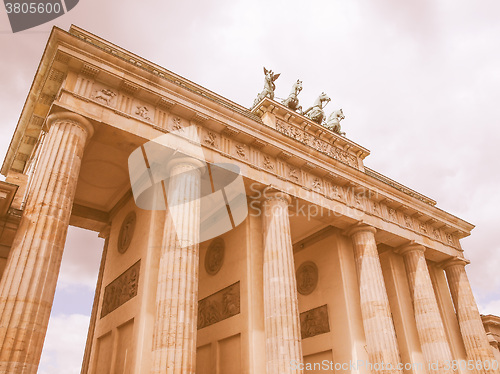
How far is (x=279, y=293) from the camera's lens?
542 inches

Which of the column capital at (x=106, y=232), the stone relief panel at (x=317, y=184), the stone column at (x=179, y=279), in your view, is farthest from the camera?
the column capital at (x=106, y=232)

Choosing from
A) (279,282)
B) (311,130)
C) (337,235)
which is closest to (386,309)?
(337,235)

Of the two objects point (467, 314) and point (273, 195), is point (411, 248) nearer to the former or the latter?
point (467, 314)

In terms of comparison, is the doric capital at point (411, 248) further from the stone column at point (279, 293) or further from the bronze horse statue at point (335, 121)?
the stone column at point (279, 293)

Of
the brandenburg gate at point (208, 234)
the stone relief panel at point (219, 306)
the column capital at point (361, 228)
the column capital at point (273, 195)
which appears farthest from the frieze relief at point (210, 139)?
the column capital at point (361, 228)

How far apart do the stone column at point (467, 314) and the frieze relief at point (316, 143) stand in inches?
346

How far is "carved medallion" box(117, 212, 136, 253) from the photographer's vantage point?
1577 centimetres

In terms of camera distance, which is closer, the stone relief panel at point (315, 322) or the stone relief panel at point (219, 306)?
the stone relief panel at point (219, 306)

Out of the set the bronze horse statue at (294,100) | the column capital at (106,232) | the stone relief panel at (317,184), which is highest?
the bronze horse statue at (294,100)

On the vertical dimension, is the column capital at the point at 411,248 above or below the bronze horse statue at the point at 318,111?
below

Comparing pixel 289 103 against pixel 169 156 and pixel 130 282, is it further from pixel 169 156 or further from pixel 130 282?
pixel 130 282

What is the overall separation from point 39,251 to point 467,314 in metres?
21.3

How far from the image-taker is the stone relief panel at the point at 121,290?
13.9 metres

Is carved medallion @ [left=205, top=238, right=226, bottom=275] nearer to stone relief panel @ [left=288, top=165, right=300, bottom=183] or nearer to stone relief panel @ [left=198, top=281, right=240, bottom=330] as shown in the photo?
stone relief panel @ [left=198, top=281, right=240, bottom=330]
